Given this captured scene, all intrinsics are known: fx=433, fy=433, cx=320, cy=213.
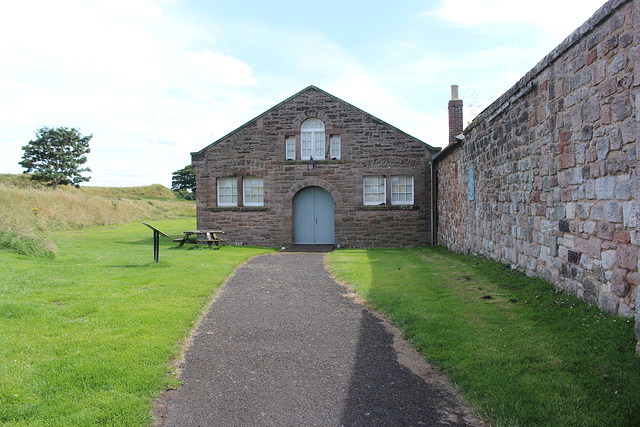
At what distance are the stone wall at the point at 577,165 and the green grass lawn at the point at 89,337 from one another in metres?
4.64

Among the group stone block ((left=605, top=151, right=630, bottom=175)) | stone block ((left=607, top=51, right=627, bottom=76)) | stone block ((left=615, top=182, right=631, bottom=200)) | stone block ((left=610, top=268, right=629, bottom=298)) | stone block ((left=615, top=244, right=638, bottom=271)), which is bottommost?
stone block ((left=610, top=268, right=629, bottom=298))

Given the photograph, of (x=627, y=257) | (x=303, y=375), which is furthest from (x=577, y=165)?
(x=303, y=375)

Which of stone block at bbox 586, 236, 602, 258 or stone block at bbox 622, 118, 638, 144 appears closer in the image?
stone block at bbox 622, 118, 638, 144

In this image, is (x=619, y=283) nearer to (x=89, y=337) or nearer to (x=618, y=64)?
(x=618, y=64)

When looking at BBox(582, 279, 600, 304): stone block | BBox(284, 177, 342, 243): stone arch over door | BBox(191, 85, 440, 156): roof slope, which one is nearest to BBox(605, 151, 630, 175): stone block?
BBox(582, 279, 600, 304): stone block

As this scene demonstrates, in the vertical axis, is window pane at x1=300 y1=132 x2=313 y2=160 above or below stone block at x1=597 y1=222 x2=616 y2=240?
above

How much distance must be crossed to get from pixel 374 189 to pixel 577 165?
12176mm

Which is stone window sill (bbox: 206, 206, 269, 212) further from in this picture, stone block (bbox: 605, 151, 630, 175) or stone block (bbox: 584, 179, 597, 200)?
stone block (bbox: 605, 151, 630, 175)

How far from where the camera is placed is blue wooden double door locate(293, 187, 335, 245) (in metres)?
18.3

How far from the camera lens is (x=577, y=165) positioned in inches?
224

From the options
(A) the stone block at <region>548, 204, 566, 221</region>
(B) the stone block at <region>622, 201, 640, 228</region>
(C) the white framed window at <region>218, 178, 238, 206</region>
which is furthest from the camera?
(C) the white framed window at <region>218, 178, 238, 206</region>

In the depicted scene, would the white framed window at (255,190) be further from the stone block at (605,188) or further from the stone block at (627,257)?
the stone block at (627,257)

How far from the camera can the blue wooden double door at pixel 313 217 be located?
60.0ft

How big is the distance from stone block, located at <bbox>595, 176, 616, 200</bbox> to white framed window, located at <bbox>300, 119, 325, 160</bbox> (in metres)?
13.3
